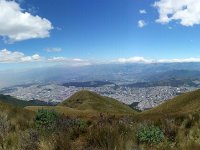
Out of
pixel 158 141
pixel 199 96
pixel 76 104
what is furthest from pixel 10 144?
pixel 76 104

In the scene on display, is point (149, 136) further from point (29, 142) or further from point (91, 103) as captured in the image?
point (91, 103)

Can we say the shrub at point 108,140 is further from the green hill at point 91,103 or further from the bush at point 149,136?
the green hill at point 91,103

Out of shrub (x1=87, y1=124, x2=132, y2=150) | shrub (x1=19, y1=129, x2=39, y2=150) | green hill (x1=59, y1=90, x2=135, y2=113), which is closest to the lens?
shrub (x1=87, y1=124, x2=132, y2=150)

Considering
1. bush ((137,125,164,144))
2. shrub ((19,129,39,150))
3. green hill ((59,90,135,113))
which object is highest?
shrub ((19,129,39,150))

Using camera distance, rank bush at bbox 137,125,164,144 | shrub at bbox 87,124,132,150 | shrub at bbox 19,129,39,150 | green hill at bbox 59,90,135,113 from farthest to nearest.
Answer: green hill at bbox 59,90,135,113, bush at bbox 137,125,164,144, shrub at bbox 19,129,39,150, shrub at bbox 87,124,132,150

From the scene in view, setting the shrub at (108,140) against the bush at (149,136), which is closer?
the shrub at (108,140)

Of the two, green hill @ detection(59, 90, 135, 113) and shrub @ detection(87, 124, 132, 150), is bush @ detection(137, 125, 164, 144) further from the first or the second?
green hill @ detection(59, 90, 135, 113)

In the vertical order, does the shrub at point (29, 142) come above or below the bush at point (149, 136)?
above

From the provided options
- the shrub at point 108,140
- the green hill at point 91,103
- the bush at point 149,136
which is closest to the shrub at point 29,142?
the shrub at point 108,140

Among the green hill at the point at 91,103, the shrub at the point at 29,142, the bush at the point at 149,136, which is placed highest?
the shrub at the point at 29,142

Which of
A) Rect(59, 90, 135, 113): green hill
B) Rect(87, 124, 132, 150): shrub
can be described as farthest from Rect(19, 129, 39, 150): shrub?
Rect(59, 90, 135, 113): green hill

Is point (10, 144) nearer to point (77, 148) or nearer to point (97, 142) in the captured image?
point (77, 148)
